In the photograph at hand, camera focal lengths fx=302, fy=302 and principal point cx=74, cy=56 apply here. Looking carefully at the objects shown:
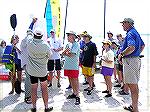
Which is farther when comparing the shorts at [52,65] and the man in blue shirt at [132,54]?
the shorts at [52,65]

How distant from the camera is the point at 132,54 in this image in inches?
220

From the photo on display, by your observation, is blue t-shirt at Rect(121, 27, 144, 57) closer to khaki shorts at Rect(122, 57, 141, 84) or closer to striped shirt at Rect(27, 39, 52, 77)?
khaki shorts at Rect(122, 57, 141, 84)

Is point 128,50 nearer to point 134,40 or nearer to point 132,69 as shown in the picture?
Answer: point 134,40

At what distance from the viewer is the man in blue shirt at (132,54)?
5.51 metres

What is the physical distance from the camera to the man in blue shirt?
217 inches

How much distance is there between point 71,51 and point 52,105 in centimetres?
126

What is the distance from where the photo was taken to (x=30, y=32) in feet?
20.9

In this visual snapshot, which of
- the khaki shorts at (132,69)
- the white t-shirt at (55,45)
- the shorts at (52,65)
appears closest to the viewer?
the khaki shorts at (132,69)

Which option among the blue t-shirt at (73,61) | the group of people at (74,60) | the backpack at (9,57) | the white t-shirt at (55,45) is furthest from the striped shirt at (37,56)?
the white t-shirt at (55,45)

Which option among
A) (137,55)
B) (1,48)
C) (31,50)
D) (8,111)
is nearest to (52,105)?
(8,111)

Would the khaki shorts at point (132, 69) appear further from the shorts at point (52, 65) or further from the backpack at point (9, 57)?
the shorts at point (52, 65)

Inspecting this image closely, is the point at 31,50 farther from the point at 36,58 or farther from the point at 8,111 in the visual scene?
the point at 8,111

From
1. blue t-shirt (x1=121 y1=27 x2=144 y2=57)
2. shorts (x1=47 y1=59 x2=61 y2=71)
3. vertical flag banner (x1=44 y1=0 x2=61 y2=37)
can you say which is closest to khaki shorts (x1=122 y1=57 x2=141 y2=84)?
blue t-shirt (x1=121 y1=27 x2=144 y2=57)

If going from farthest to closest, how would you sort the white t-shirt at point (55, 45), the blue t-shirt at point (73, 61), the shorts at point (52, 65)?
the white t-shirt at point (55, 45) < the shorts at point (52, 65) < the blue t-shirt at point (73, 61)
